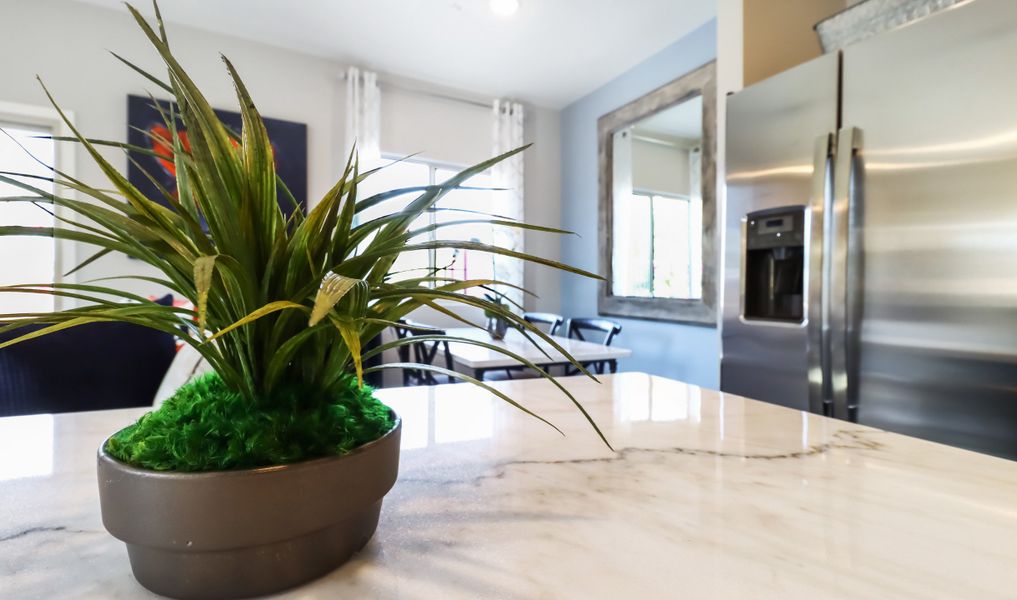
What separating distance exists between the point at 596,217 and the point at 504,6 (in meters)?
1.67

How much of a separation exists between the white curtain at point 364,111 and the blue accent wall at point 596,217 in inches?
62.7

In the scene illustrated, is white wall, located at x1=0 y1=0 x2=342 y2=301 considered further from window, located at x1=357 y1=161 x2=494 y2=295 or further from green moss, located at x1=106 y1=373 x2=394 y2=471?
green moss, located at x1=106 y1=373 x2=394 y2=471

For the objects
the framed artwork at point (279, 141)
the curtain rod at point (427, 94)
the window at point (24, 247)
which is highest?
the curtain rod at point (427, 94)

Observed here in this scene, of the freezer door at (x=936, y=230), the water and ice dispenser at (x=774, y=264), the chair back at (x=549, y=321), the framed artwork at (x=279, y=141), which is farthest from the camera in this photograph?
the chair back at (x=549, y=321)

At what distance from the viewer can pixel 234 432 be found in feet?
1.10

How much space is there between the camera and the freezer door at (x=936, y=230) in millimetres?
1231

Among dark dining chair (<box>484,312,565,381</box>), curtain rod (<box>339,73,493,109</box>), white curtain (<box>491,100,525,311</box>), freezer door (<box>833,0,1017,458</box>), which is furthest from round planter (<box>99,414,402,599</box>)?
curtain rod (<box>339,73,493,109</box>)

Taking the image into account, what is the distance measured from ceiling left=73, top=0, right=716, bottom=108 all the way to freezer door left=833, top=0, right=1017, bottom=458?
1.66 m

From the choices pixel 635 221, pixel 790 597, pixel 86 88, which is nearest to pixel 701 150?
pixel 635 221

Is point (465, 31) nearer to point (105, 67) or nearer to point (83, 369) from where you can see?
point (105, 67)

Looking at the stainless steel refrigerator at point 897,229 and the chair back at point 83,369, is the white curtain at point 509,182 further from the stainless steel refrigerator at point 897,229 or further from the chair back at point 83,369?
the chair back at point 83,369

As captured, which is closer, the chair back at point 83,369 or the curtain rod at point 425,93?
the chair back at point 83,369

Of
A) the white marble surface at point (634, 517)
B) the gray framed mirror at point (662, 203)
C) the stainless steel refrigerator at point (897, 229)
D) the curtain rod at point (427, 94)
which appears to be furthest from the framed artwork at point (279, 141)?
the white marble surface at point (634, 517)

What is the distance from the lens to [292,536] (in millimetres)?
337
